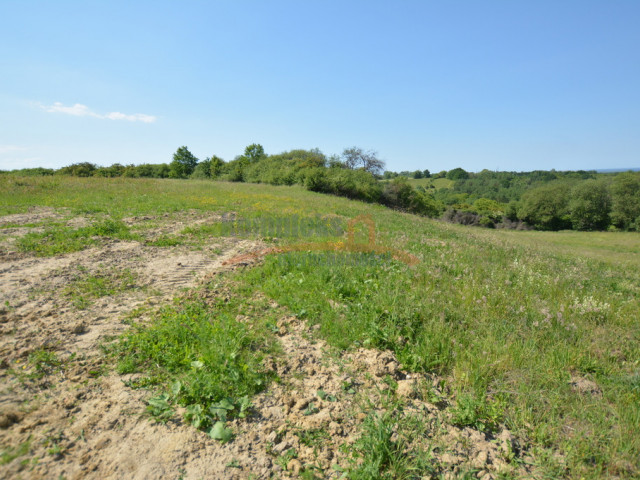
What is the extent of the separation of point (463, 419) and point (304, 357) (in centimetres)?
199

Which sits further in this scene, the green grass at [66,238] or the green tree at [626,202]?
the green tree at [626,202]

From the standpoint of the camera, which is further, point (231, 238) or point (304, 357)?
point (231, 238)

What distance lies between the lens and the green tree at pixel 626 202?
5972 cm

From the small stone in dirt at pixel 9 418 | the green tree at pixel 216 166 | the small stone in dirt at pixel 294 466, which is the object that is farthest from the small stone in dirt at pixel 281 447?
the green tree at pixel 216 166

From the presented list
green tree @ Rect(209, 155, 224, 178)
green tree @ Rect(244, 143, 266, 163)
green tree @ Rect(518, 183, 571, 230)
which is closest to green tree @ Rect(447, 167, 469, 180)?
green tree @ Rect(518, 183, 571, 230)

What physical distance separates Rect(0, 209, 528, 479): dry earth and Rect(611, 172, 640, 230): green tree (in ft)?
270

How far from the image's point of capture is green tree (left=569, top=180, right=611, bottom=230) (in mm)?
65688

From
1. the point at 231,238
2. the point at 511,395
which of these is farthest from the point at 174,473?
the point at 231,238

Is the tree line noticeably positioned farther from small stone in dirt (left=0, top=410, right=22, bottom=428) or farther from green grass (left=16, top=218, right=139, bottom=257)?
small stone in dirt (left=0, top=410, right=22, bottom=428)

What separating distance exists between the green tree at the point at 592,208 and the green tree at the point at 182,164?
95.9 m

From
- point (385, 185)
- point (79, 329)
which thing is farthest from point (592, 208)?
point (79, 329)

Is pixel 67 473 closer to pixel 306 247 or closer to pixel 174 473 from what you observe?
pixel 174 473

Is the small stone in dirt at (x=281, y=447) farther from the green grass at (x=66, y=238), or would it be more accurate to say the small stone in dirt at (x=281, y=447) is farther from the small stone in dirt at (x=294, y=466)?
the green grass at (x=66, y=238)

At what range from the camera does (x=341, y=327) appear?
4531mm
